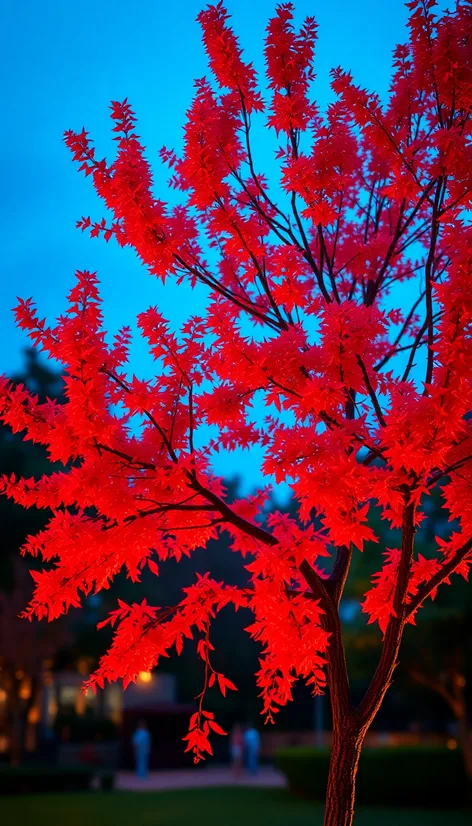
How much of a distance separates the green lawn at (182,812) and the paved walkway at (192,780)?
2860 millimetres

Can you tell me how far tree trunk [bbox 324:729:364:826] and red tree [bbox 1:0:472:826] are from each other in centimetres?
1

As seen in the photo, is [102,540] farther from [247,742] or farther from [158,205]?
[247,742]

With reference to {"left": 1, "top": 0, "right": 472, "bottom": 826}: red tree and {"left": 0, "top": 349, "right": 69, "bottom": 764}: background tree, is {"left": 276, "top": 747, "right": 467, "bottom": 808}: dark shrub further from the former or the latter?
{"left": 1, "top": 0, "right": 472, "bottom": 826}: red tree

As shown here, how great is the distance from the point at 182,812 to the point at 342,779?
43.7 feet

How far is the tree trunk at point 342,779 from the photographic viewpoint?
558 centimetres

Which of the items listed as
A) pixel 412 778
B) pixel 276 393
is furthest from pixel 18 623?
pixel 276 393

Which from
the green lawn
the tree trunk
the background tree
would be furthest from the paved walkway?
the tree trunk

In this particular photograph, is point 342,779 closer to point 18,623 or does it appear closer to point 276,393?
point 276,393

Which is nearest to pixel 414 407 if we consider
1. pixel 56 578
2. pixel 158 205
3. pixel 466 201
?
pixel 466 201

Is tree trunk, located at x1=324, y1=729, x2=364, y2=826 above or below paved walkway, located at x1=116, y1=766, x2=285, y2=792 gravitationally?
above

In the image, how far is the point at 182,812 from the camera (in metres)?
17.7

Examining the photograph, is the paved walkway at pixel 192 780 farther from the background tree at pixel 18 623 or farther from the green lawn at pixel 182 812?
the background tree at pixel 18 623

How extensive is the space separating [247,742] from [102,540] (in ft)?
90.6

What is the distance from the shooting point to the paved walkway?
82.2 feet
